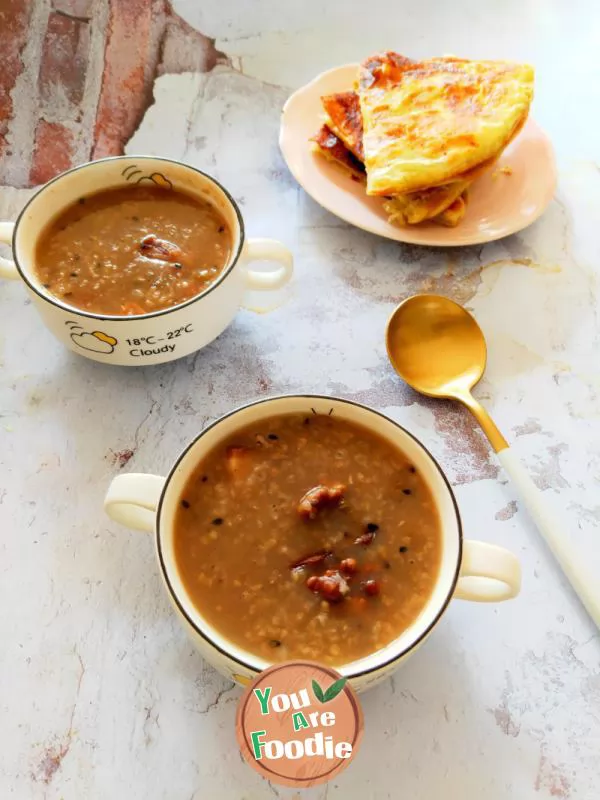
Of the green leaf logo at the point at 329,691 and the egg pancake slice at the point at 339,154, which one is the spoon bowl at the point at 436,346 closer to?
the egg pancake slice at the point at 339,154

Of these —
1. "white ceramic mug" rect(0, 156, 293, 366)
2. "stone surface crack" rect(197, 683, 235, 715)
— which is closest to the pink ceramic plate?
"white ceramic mug" rect(0, 156, 293, 366)

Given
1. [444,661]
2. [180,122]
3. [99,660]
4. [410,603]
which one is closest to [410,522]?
[410,603]

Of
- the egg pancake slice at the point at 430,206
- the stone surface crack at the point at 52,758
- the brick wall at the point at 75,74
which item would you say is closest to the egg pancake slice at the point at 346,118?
the egg pancake slice at the point at 430,206

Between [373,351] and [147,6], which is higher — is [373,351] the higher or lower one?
the lower one

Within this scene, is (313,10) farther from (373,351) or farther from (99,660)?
(99,660)

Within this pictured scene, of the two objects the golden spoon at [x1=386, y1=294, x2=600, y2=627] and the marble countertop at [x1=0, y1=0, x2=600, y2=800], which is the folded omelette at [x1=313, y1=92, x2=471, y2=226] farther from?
the golden spoon at [x1=386, y1=294, x2=600, y2=627]

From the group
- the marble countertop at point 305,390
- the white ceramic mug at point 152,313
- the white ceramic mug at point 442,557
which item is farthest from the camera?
the white ceramic mug at point 152,313
